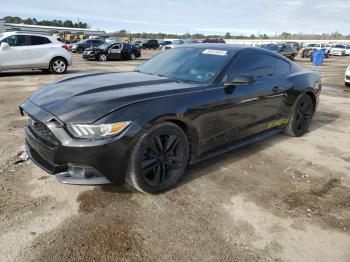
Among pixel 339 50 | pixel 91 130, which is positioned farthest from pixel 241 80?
pixel 339 50

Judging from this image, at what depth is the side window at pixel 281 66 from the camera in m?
5.02

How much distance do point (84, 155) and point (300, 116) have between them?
4.04m

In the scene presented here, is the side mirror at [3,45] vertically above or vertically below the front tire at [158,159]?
above

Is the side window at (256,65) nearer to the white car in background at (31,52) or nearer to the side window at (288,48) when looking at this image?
the white car in background at (31,52)

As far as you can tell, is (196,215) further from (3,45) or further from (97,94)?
(3,45)

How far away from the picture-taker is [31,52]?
41.1 feet

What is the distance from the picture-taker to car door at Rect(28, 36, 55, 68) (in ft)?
41.3

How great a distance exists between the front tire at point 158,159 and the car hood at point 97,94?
39 cm

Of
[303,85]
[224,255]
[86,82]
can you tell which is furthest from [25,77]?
[224,255]

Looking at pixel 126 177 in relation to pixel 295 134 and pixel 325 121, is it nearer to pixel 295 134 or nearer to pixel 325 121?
pixel 295 134

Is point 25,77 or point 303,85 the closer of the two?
point 303,85

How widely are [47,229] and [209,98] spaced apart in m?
2.14

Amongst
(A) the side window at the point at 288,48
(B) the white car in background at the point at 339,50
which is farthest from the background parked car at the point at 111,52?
(B) the white car in background at the point at 339,50

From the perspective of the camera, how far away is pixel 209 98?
373cm
